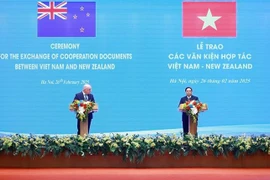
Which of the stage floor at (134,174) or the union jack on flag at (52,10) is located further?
the union jack on flag at (52,10)

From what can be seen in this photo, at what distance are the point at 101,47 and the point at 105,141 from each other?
2335 millimetres

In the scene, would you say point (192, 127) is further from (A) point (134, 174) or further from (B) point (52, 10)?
(B) point (52, 10)

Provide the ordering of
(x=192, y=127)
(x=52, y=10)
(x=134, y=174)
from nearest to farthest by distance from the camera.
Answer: (x=134, y=174)
(x=192, y=127)
(x=52, y=10)

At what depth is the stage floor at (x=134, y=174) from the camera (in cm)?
486

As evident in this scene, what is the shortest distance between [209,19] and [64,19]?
228 cm

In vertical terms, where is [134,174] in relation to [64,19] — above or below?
below

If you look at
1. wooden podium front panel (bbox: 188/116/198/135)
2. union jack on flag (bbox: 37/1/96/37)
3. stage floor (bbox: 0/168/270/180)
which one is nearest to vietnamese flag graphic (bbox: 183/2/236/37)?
union jack on flag (bbox: 37/1/96/37)

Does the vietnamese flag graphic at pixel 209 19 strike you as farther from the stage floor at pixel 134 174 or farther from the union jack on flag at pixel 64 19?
the stage floor at pixel 134 174

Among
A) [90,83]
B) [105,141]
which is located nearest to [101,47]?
[90,83]

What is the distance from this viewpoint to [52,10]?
23.9ft

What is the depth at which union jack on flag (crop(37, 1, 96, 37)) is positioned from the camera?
728cm

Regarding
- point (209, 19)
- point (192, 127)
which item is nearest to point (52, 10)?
point (209, 19)

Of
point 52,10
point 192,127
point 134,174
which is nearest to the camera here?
point 134,174

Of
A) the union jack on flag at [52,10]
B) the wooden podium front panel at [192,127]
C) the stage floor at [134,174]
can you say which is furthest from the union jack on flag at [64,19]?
the stage floor at [134,174]
